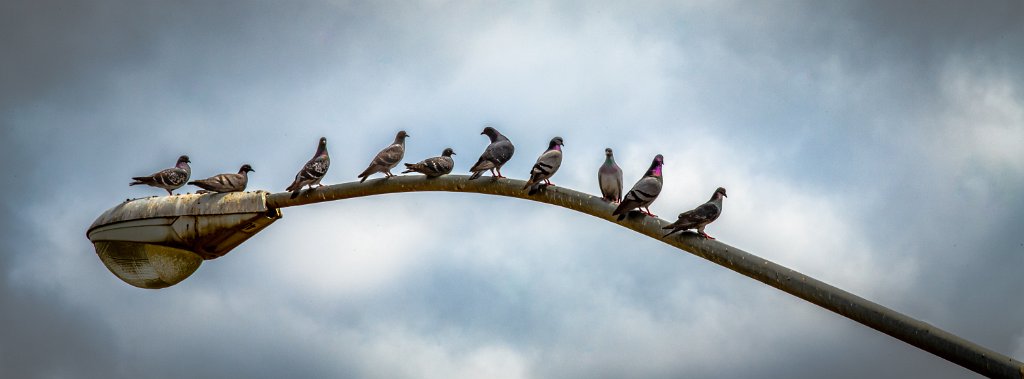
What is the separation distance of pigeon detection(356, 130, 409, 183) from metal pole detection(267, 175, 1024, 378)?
6366mm

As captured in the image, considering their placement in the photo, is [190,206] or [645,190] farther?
[645,190]

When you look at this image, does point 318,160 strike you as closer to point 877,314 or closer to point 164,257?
point 164,257

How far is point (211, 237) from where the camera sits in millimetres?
12836

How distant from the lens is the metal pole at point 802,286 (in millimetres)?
6996

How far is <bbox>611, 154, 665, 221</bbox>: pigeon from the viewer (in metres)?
10.4

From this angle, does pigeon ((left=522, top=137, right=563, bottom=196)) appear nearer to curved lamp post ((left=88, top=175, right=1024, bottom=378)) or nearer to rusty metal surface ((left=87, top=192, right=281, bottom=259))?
curved lamp post ((left=88, top=175, right=1024, bottom=378))

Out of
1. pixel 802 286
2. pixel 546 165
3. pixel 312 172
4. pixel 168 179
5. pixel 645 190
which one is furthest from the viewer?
pixel 168 179

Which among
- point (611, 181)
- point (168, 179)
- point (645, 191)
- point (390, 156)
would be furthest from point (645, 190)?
point (168, 179)

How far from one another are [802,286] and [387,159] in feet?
37.0

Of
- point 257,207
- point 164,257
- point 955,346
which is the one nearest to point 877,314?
point 955,346

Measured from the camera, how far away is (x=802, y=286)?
7727 mm

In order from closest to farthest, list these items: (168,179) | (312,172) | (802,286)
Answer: (802,286) → (312,172) → (168,179)

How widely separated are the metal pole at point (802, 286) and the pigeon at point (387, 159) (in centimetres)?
637

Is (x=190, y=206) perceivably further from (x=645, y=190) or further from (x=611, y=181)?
(x=611, y=181)
